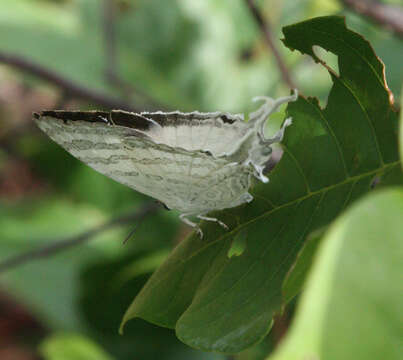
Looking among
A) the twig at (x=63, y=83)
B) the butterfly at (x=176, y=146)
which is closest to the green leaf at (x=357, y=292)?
the butterfly at (x=176, y=146)

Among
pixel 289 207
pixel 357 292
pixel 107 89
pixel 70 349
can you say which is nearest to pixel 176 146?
pixel 289 207

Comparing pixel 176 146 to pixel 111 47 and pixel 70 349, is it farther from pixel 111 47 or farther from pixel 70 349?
pixel 111 47

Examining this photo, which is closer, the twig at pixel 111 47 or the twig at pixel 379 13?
the twig at pixel 379 13

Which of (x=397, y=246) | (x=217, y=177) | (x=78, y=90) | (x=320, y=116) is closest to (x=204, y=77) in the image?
(x=78, y=90)

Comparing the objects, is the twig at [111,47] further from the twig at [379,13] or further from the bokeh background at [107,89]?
the twig at [379,13]

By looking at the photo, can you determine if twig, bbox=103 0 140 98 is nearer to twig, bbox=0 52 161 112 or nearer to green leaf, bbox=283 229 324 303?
twig, bbox=0 52 161 112

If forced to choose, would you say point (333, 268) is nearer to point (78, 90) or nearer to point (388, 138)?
point (388, 138)

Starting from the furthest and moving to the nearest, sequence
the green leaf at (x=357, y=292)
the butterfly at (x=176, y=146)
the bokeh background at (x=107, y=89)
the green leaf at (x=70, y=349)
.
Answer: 1. the bokeh background at (x=107, y=89)
2. the green leaf at (x=70, y=349)
3. the butterfly at (x=176, y=146)
4. the green leaf at (x=357, y=292)
